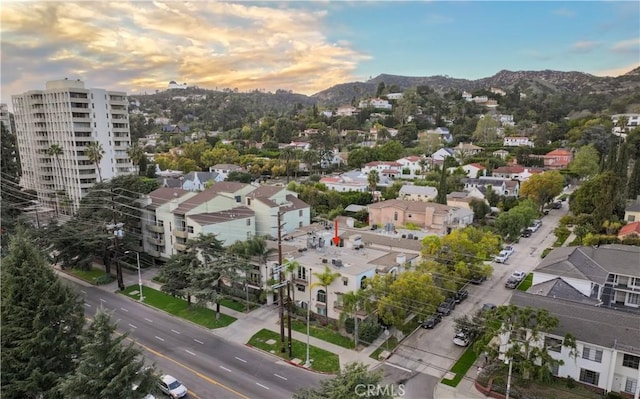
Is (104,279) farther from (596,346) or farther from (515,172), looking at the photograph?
(515,172)

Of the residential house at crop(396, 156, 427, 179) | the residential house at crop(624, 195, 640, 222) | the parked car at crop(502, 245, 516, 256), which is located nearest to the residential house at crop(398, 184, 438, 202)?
the parked car at crop(502, 245, 516, 256)

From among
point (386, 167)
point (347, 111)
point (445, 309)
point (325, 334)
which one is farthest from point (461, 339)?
point (347, 111)

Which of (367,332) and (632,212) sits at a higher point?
(632,212)

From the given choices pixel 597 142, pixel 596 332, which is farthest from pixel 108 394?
pixel 597 142

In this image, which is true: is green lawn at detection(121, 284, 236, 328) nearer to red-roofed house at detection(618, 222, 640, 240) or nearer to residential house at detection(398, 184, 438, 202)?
red-roofed house at detection(618, 222, 640, 240)

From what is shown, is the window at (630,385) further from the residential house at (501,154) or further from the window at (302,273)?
the residential house at (501,154)

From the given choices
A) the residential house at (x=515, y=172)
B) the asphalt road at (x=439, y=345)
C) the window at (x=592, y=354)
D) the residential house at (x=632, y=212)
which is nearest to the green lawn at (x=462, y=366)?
the asphalt road at (x=439, y=345)
